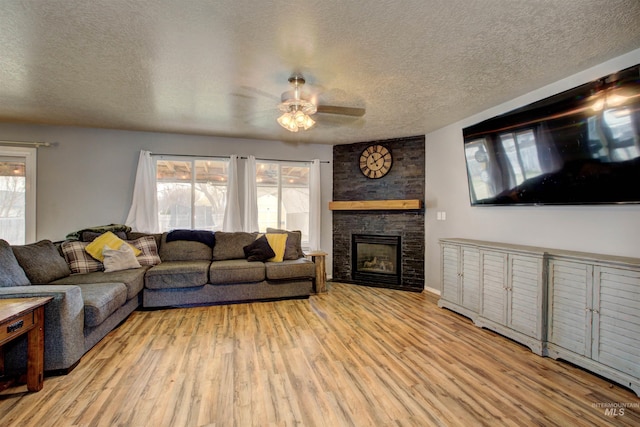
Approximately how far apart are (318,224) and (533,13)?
376 centimetres

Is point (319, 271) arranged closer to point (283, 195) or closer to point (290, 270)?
point (290, 270)

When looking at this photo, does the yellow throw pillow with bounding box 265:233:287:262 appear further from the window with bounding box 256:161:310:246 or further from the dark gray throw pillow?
the window with bounding box 256:161:310:246

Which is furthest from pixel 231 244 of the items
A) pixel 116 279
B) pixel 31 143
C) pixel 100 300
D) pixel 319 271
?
pixel 31 143

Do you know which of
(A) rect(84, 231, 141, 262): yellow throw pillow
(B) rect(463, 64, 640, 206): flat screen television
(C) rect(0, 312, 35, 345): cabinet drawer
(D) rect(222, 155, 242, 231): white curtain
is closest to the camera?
(C) rect(0, 312, 35, 345): cabinet drawer

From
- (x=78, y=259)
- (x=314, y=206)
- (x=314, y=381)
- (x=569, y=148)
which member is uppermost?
(x=569, y=148)

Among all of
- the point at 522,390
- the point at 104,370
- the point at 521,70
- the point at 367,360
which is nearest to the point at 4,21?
the point at 104,370

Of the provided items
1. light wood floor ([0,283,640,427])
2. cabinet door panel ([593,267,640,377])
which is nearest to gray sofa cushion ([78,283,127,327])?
light wood floor ([0,283,640,427])

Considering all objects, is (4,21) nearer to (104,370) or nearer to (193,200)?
(104,370)

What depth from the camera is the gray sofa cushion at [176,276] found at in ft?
11.4

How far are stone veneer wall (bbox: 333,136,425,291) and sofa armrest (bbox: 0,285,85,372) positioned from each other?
3.64 metres

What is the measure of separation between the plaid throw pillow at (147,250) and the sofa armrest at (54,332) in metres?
1.59

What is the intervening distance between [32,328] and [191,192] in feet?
9.60

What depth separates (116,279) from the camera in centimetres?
303

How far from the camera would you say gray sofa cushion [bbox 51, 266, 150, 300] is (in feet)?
9.70
